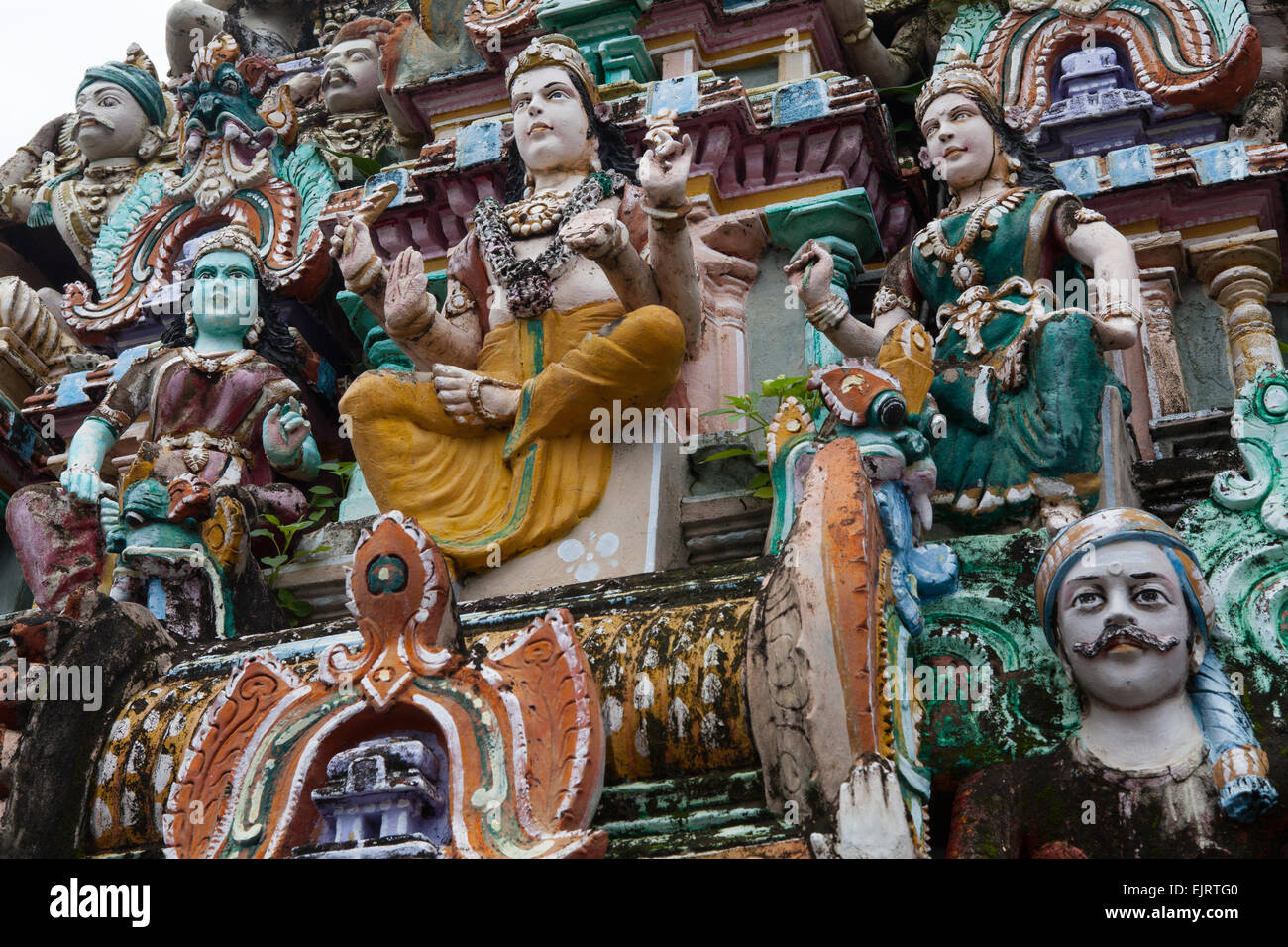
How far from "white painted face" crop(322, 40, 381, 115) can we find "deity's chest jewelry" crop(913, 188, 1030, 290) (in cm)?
504

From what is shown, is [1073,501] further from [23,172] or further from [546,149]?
[23,172]

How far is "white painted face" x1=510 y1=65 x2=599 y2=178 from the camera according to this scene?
26.6ft

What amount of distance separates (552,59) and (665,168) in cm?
145

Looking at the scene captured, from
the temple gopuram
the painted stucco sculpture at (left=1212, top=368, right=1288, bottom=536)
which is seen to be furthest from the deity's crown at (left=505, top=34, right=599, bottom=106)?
the painted stucco sculpture at (left=1212, top=368, right=1288, bottom=536)

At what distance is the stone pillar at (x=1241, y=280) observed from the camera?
8461 millimetres

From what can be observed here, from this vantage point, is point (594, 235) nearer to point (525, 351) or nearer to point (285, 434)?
point (525, 351)

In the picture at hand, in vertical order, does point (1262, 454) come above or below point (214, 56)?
below

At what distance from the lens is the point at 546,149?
8.10 meters

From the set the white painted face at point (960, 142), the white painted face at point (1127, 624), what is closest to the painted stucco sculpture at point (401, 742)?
the white painted face at point (1127, 624)

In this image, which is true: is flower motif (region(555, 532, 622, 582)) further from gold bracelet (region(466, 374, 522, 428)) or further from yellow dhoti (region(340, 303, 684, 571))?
gold bracelet (region(466, 374, 522, 428))

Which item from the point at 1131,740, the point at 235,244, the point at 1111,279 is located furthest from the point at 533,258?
the point at 1131,740

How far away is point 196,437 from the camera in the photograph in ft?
27.5

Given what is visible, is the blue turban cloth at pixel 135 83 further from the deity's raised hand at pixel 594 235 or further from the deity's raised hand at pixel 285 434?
the deity's raised hand at pixel 594 235

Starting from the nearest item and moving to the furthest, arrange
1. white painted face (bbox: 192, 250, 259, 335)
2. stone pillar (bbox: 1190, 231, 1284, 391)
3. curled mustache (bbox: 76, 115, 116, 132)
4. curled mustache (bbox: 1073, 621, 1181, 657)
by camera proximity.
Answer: curled mustache (bbox: 1073, 621, 1181, 657) → stone pillar (bbox: 1190, 231, 1284, 391) → white painted face (bbox: 192, 250, 259, 335) → curled mustache (bbox: 76, 115, 116, 132)
